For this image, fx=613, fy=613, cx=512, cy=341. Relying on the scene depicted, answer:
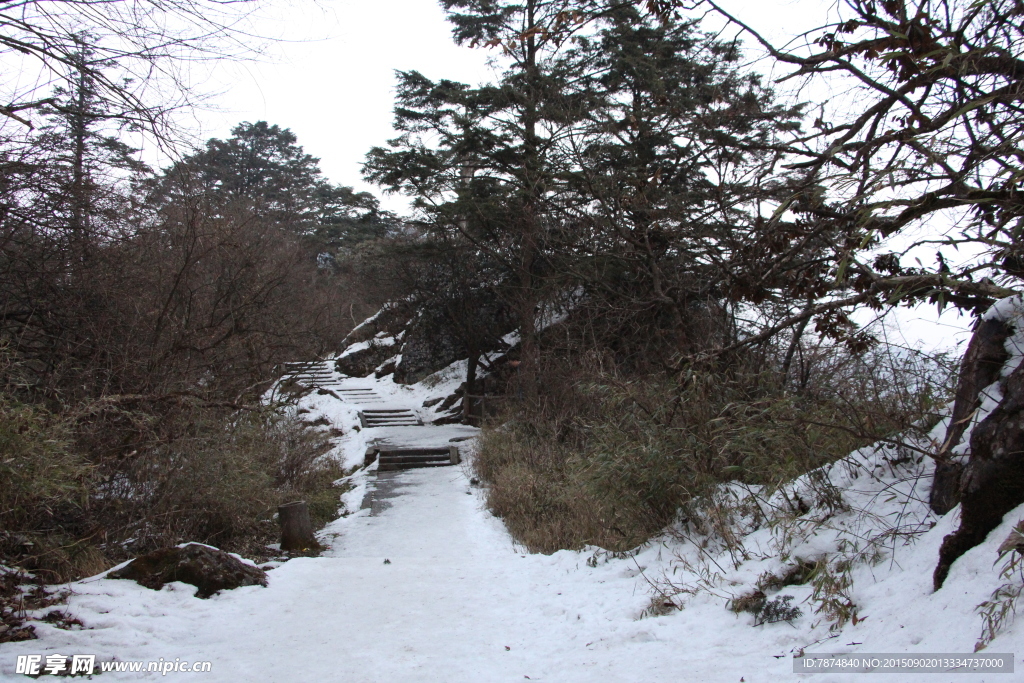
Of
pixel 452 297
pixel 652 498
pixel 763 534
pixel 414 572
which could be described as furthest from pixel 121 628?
pixel 452 297

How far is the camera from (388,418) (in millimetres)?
19031

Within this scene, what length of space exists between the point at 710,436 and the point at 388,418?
14.8m

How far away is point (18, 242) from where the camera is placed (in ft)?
18.2

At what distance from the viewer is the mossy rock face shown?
4855mm

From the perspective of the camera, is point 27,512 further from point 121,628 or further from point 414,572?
point 414,572

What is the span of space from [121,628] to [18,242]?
3692 millimetres

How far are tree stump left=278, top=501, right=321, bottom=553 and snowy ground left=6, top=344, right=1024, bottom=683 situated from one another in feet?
2.36

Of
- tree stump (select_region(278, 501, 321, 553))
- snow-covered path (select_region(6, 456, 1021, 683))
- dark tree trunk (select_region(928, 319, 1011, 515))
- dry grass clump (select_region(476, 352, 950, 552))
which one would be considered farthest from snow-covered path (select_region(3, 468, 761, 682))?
dark tree trunk (select_region(928, 319, 1011, 515))

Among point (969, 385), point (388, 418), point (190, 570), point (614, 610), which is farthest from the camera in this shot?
point (388, 418)

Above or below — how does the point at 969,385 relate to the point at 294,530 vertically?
above

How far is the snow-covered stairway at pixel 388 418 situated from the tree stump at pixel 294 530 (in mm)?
11308

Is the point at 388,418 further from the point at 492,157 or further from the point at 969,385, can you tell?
the point at 969,385

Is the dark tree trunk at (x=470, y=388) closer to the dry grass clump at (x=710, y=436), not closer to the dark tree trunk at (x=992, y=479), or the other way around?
the dry grass clump at (x=710, y=436)

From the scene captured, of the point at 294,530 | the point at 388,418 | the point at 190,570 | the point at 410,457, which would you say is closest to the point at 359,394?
the point at 388,418
